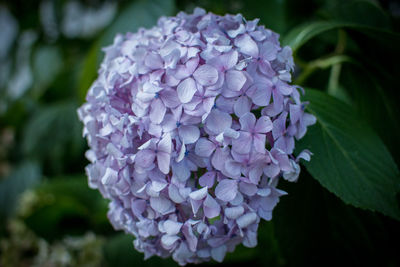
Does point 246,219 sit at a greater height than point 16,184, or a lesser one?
greater

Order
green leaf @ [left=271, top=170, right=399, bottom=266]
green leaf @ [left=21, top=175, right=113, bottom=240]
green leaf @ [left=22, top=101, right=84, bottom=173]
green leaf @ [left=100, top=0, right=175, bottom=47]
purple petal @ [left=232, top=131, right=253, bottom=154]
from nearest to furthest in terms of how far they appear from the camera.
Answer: purple petal @ [left=232, top=131, right=253, bottom=154]
green leaf @ [left=271, top=170, right=399, bottom=266]
green leaf @ [left=100, top=0, right=175, bottom=47]
green leaf @ [left=21, top=175, right=113, bottom=240]
green leaf @ [left=22, top=101, right=84, bottom=173]

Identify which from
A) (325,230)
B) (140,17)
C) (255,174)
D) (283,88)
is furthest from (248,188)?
(140,17)

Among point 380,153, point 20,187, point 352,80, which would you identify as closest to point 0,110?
point 20,187

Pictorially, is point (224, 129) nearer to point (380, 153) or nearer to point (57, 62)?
point (380, 153)

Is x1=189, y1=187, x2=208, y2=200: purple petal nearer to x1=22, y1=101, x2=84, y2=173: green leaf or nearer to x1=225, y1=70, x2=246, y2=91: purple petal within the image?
x1=225, y1=70, x2=246, y2=91: purple petal

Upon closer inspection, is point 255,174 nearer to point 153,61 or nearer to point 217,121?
point 217,121

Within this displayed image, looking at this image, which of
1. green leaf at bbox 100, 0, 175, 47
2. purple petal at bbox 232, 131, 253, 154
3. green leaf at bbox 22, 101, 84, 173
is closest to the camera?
purple petal at bbox 232, 131, 253, 154

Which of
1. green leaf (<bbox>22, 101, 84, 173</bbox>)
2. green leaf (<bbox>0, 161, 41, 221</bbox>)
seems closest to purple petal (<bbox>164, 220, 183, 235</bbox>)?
green leaf (<bbox>22, 101, 84, 173</bbox>)
